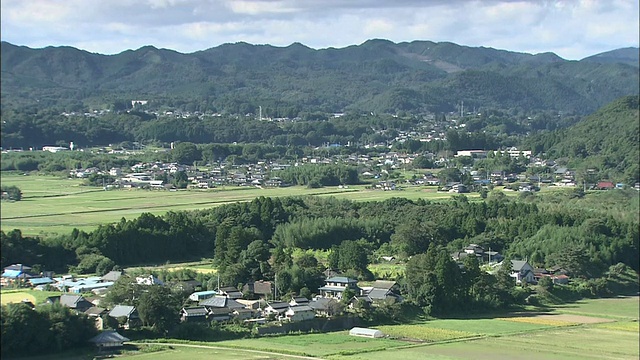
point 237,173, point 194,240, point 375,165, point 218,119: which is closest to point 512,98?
point 218,119

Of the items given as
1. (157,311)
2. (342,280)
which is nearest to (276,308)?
(342,280)

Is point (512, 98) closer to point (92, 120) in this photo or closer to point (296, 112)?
point (296, 112)

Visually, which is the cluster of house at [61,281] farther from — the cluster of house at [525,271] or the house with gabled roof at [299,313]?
the cluster of house at [525,271]

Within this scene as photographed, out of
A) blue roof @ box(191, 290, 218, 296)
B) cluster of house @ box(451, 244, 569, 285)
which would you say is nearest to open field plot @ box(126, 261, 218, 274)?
blue roof @ box(191, 290, 218, 296)

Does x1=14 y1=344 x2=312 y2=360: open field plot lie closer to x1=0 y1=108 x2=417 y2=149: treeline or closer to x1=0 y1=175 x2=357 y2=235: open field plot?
x1=0 y1=175 x2=357 y2=235: open field plot

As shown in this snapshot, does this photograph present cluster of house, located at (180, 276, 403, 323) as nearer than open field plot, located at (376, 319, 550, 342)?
No
